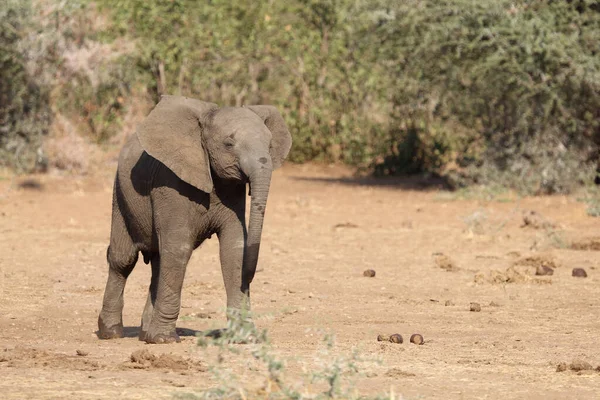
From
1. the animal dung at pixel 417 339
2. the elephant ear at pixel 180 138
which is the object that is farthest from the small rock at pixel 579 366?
the elephant ear at pixel 180 138

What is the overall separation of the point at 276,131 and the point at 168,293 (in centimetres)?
134

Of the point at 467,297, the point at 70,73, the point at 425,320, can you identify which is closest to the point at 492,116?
the point at 70,73

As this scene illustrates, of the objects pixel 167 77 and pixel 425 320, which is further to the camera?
pixel 167 77

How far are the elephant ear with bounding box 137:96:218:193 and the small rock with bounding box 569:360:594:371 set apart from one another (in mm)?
2576

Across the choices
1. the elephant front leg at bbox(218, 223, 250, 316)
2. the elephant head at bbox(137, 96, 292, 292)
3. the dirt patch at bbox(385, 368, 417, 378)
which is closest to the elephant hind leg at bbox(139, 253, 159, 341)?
the elephant front leg at bbox(218, 223, 250, 316)

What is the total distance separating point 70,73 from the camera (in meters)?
22.3

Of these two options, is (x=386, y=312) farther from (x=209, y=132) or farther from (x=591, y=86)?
(x=591, y=86)

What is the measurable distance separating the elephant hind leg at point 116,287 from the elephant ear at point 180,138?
0.94 metres

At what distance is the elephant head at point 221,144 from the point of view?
773cm

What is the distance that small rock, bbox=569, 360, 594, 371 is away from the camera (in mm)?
7113

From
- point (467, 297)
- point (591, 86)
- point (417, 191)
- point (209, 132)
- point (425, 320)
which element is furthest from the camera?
point (417, 191)

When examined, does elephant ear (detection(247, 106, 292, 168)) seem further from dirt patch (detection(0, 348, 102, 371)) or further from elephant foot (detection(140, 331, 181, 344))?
dirt patch (detection(0, 348, 102, 371))

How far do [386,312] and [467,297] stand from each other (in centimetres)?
121

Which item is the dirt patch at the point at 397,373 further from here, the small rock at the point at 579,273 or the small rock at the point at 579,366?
the small rock at the point at 579,273
